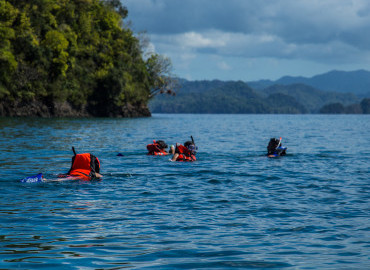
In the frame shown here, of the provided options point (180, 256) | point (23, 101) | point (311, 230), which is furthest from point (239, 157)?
point (23, 101)

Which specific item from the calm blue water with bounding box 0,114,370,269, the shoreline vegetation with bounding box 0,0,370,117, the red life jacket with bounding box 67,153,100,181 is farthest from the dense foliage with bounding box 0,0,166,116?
the calm blue water with bounding box 0,114,370,269

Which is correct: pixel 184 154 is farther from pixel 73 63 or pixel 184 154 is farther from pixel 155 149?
pixel 73 63

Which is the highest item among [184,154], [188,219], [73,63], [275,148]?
[73,63]

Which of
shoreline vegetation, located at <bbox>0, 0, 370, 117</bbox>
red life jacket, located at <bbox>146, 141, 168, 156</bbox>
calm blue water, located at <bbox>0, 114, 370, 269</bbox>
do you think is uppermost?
shoreline vegetation, located at <bbox>0, 0, 370, 117</bbox>

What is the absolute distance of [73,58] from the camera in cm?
8388

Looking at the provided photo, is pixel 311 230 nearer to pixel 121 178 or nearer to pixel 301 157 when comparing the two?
pixel 121 178

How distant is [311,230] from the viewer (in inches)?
347

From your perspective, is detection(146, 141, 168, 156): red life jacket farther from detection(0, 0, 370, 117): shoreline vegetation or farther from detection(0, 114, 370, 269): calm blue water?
detection(0, 0, 370, 117): shoreline vegetation

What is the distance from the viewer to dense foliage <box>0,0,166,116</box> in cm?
7206

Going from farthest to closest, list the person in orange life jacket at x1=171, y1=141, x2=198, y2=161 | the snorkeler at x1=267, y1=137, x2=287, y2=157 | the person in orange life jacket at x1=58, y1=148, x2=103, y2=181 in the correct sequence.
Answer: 1. the snorkeler at x1=267, y1=137, x2=287, y2=157
2. the person in orange life jacket at x1=171, y1=141, x2=198, y2=161
3. the person in orange life jacket at x1=58, y1=148, x2=103, y2=181

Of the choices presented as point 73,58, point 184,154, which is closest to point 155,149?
point 184,154

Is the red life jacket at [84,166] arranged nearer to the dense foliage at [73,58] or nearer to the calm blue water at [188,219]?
the calm blue water at [188,219]

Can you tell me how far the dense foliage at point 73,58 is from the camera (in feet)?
236

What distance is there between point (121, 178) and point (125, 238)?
7.87m
